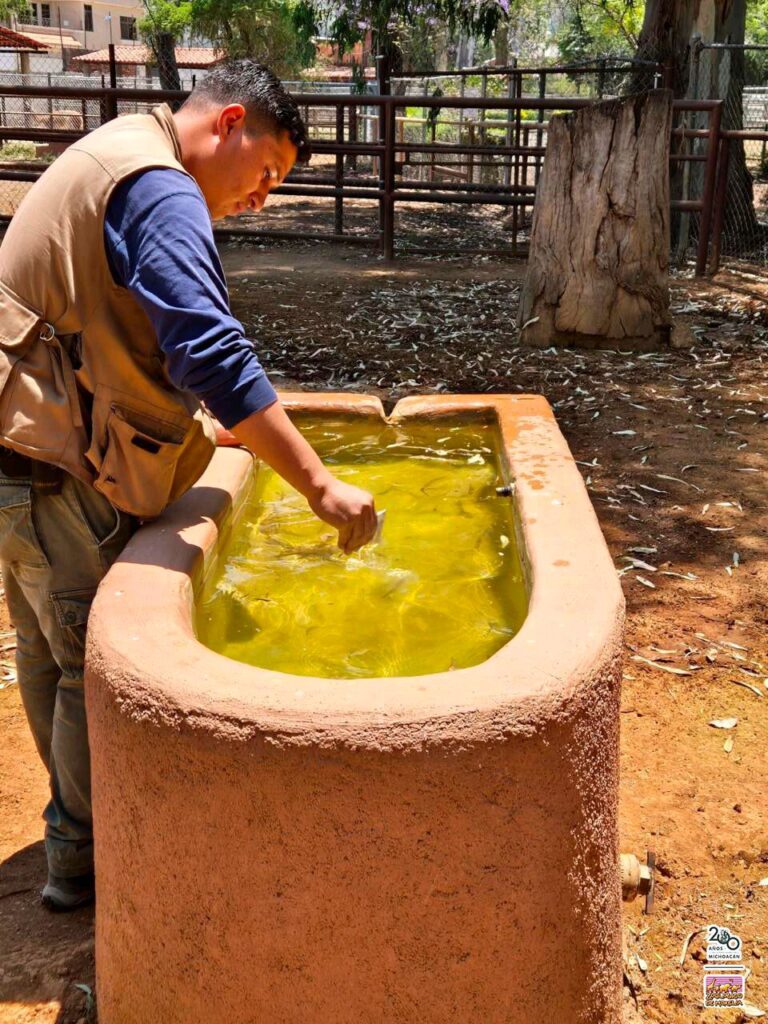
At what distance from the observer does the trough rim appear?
1.56 metres

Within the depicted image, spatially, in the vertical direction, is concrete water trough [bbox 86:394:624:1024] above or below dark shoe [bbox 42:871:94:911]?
above

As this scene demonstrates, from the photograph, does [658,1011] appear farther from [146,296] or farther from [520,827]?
[146,296]

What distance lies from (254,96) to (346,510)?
0.79m

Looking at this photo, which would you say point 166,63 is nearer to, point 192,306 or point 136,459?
point 136,459

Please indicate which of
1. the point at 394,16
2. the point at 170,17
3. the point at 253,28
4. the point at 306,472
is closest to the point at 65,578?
the point at 306,472

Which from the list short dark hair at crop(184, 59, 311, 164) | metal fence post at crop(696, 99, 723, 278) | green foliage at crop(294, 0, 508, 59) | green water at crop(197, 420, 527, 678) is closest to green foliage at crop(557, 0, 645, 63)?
green foliage at crop(294, 0, 508, 59)

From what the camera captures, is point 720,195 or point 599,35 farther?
point 599,35

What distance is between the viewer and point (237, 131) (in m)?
2.14

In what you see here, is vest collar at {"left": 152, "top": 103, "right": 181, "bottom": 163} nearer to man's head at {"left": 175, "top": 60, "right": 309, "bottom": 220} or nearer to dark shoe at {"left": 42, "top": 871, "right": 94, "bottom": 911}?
man's head at {"left": 175, "top": 60, "right": 309, "bottom": 220}

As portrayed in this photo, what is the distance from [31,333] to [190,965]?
1117mm

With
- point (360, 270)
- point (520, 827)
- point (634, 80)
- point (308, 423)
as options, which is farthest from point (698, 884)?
point (634, 80)

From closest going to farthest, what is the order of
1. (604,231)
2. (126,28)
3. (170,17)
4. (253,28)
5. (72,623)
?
1. (72,623)
2. (604,231)
3. (253,28)
4. (170,17)
5. (126,28)

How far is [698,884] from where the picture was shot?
2555 millimetres

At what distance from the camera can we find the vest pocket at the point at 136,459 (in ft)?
6.85
